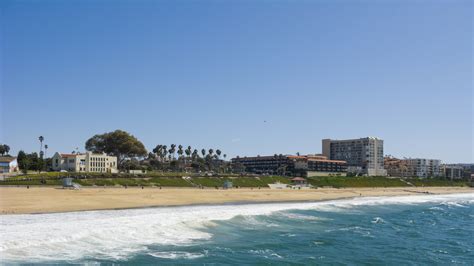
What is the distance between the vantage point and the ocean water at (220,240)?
2169 cm

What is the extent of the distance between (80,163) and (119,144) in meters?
16.5

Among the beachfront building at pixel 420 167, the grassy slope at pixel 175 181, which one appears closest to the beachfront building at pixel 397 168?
the beachfront building at pixel 420 167

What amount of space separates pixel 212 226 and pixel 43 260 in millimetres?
14466

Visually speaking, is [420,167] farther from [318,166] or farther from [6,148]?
[6,148]

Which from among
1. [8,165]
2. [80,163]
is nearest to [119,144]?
[80,163]

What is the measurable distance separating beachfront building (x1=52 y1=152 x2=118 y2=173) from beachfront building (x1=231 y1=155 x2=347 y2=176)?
61615mm

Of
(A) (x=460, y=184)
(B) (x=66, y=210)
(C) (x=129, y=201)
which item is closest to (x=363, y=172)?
(A) (x=460, y=184)

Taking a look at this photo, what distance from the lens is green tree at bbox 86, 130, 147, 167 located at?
350ft

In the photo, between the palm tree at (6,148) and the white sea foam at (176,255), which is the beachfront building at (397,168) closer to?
the palm tree at (6,148)

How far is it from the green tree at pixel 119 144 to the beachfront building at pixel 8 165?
2253 cm

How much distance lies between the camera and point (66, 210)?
120ft

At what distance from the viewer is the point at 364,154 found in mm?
177250

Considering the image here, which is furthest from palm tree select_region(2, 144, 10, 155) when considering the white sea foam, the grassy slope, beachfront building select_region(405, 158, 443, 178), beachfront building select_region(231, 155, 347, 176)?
beachfront building select_region(405, 158, 443, 178)

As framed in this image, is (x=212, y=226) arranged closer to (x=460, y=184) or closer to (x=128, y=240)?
(x=128, y=240)
